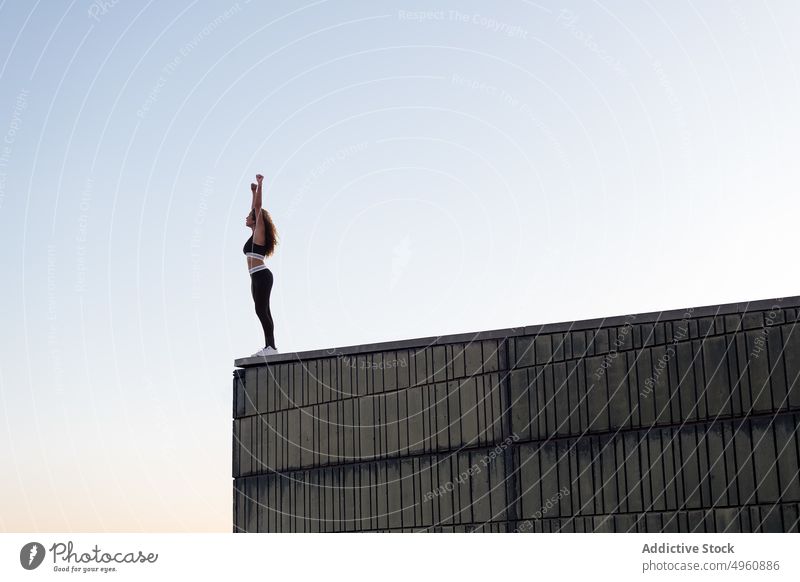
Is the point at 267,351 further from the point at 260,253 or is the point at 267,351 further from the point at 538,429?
the point at 538,429

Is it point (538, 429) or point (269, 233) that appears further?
point (269, 233)

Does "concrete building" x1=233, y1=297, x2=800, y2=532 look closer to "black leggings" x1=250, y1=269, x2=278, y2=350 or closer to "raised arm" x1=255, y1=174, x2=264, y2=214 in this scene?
"black leggings" x1=250, y1=269, x2=278, y2=350
